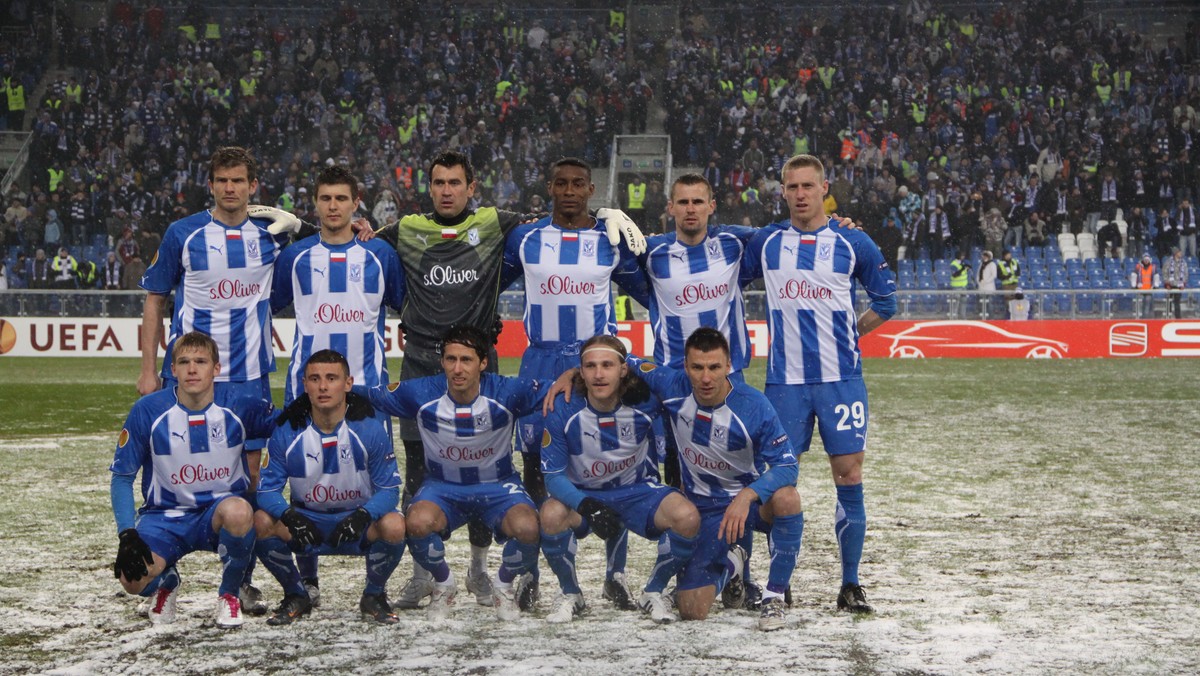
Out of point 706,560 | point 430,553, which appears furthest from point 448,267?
point 706,560

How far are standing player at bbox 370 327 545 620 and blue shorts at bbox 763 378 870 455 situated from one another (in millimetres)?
1124

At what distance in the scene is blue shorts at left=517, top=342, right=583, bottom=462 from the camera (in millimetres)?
5828

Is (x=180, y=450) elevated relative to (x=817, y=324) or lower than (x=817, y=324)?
lower

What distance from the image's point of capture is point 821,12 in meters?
29.9

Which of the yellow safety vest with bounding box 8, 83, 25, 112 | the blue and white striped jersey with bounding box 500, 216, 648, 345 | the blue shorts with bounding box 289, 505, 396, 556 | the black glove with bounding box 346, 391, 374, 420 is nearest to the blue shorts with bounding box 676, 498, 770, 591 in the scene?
the blue and white striped jersey with bounding box 500, 216, 648, 345

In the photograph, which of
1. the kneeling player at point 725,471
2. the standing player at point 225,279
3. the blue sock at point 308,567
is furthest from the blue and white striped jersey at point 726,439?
the standing player at point 225,279

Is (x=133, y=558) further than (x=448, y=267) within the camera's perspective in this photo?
No

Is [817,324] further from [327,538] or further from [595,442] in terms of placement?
[327,538]

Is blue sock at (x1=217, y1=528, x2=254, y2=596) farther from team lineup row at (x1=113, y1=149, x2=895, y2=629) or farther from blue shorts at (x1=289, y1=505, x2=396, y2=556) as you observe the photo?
blue shorts at (x1=289, y1=505, x2=396, y2=556)

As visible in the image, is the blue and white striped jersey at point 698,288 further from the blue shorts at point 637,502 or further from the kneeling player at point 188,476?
the kneeling player at point 188,476

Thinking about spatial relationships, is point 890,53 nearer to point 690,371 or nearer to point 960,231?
point 960,231

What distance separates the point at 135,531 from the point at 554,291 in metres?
2.11

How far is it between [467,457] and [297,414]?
2.51ft

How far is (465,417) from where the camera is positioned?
17.9ft
